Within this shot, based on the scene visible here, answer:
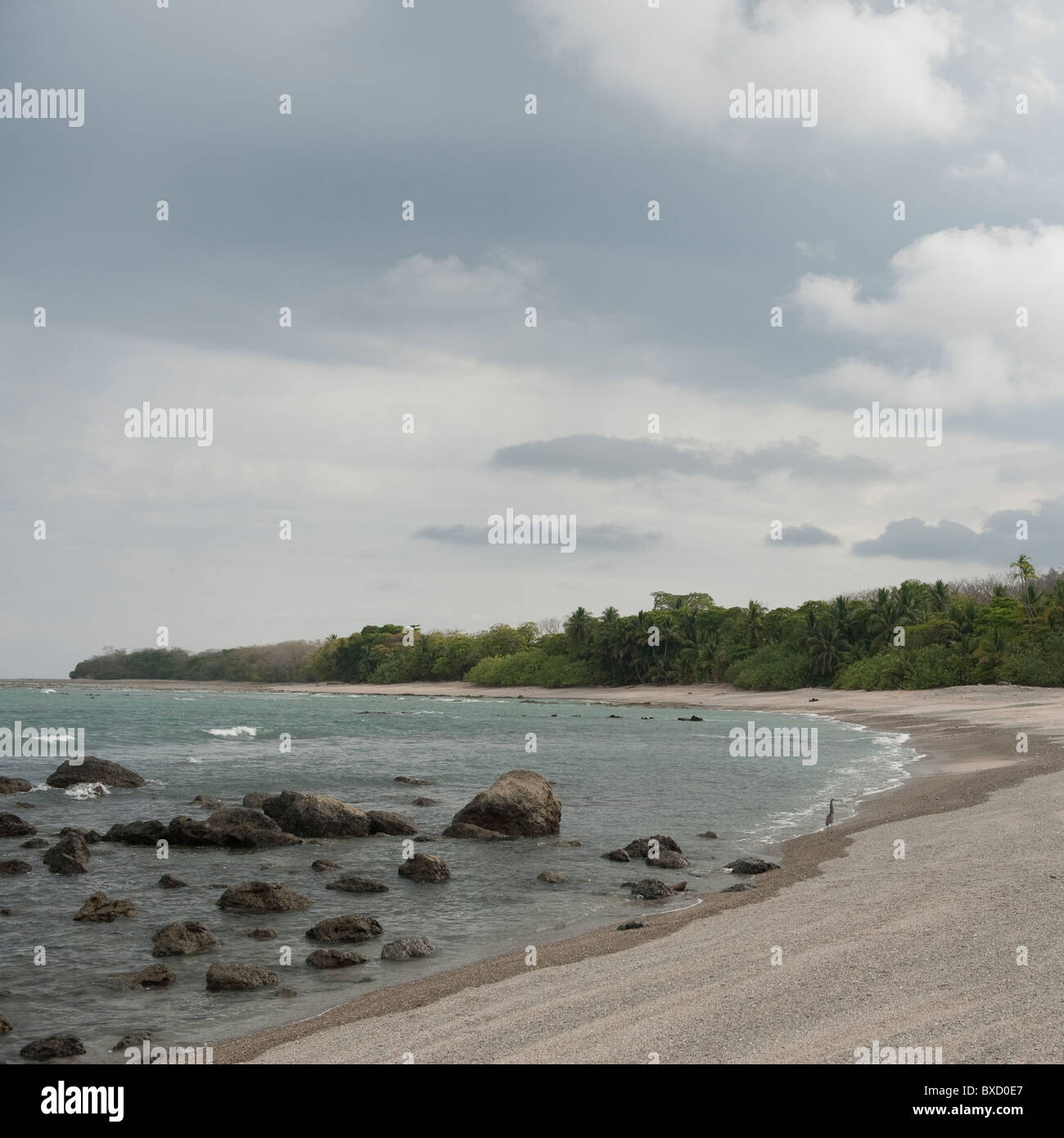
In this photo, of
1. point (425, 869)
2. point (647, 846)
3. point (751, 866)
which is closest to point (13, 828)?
point (425, 869)

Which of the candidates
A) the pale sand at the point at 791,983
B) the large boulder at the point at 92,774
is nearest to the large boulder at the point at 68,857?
the pale sand at the point at 791,983

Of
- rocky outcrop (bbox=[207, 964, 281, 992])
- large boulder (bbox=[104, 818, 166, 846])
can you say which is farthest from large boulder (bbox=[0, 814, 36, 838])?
rocky outcrop (bbox=[207, 964, 281, 992])

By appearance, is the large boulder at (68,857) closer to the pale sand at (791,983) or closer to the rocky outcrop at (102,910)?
the rocky outcrop at (102,910)

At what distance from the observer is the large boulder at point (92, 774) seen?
31.1 m

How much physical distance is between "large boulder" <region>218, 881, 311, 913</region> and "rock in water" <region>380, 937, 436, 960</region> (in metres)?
3.24

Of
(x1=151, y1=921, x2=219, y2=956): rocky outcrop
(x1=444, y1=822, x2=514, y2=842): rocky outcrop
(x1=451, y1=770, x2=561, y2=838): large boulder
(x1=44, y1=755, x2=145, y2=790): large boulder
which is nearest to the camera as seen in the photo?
(x1=151, y1=921, x2=219, y2=956): rocky outcrop

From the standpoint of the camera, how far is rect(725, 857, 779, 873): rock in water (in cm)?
1652

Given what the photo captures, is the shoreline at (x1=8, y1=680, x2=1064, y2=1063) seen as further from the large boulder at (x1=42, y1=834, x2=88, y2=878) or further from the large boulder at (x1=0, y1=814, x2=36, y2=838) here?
the large boulder at (x1=0, y1=814, x2=36, y2=838)

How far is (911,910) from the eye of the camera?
10406 millimetres

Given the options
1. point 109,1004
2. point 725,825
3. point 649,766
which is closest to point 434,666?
point 649,766

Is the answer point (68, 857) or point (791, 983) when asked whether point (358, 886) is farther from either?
point (791, 983)

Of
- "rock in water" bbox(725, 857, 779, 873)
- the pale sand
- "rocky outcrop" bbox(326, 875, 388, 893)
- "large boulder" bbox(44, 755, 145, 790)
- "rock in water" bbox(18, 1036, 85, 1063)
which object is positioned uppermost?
the pale sand

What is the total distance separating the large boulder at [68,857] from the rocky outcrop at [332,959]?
826 cm
